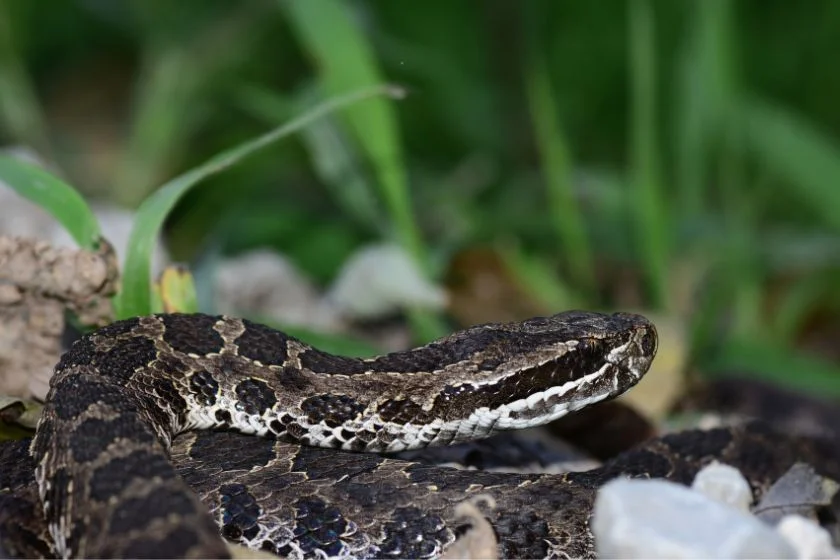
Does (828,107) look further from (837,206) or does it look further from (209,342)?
(209,342)

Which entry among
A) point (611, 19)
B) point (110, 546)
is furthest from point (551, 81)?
point (110, 546)

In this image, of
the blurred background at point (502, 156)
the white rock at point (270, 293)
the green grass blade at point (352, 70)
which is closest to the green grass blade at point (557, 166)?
the blurred background at point (502, 156)

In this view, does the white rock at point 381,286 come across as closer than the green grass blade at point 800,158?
Yes

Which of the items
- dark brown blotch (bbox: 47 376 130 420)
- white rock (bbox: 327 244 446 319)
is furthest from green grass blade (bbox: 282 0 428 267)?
dark brown blotch (bbox: 47 376 130 420)

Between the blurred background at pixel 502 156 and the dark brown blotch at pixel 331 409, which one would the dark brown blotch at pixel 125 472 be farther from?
the blurred background at pixel 502 156

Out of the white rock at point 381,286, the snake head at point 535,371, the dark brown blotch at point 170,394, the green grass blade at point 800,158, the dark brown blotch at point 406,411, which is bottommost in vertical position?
the dark brown blotch at point 170,394

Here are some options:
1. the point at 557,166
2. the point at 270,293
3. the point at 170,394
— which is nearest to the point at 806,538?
the point at 170,394
